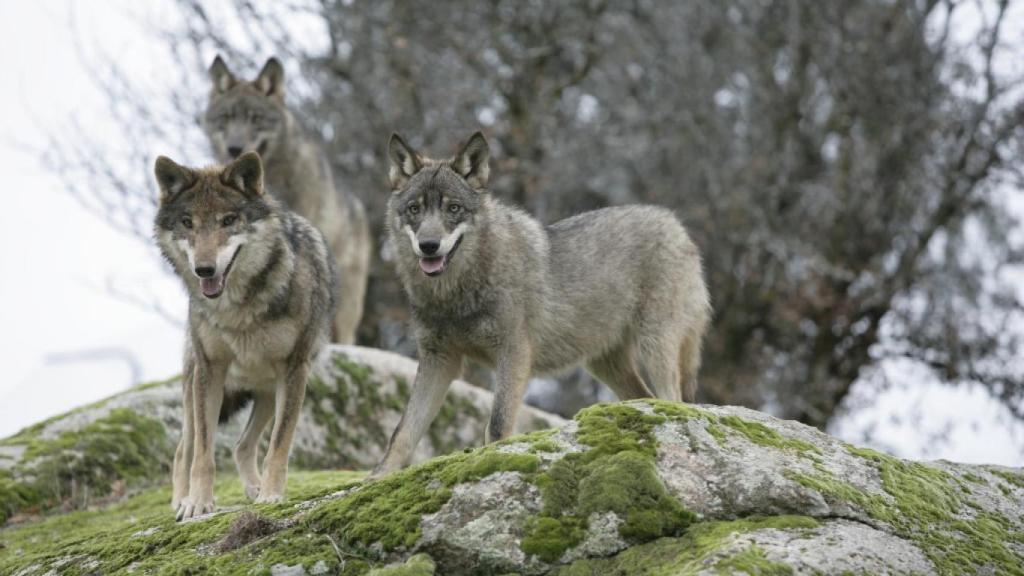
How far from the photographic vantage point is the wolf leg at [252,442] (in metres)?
7.48

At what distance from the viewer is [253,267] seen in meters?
6.76

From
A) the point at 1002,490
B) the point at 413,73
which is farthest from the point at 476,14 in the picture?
the point at 1002,490

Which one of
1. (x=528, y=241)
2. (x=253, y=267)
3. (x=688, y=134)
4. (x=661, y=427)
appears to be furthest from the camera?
(x=688, y=134)

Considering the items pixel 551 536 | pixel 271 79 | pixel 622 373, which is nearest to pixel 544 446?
pixel 551 536

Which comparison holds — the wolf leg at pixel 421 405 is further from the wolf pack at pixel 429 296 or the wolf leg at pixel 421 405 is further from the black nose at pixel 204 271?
the black nose at pixel 204 271

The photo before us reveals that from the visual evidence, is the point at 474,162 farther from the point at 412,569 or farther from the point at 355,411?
the point at 355,411

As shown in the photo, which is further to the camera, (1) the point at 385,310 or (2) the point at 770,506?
(1) the point at 385,310

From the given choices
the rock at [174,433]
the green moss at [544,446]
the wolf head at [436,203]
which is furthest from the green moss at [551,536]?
the rock at [174,433]

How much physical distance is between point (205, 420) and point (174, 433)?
308 centimetres

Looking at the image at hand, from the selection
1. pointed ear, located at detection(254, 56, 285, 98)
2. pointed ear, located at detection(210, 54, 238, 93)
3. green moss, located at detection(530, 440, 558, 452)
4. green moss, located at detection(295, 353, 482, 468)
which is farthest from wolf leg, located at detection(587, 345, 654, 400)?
pointed ear, located at detection(210, 54, 238, 93)

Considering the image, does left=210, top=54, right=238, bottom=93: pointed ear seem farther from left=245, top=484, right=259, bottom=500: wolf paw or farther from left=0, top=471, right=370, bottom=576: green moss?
left=0, top=471, right=370, bottom=576: green moss

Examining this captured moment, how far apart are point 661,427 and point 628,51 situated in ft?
58.3

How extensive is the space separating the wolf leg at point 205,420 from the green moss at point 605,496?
112 inches

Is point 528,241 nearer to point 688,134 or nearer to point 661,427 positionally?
point 661,427
